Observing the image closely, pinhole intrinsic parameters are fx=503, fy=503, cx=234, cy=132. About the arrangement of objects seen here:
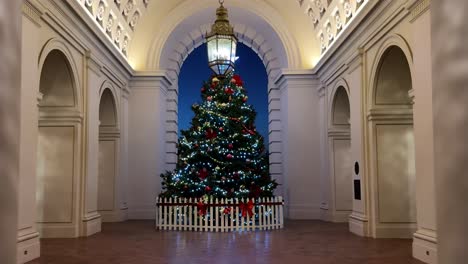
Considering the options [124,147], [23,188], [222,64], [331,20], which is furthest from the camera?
[124,147]

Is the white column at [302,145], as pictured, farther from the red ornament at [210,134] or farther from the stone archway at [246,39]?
the red ornament at [210,134]

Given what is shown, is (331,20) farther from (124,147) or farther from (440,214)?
(440,214)

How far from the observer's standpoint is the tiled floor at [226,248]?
323 inches

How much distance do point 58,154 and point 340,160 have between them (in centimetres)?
852

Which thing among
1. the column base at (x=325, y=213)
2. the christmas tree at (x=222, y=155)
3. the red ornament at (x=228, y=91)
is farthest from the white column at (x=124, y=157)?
the column base at (x=325, y=213)

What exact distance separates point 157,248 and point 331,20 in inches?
356

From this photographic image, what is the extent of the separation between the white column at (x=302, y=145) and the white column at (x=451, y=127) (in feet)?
52.6

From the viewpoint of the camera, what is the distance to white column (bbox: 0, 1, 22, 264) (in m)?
1.39

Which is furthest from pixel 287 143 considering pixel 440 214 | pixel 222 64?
pixel 440 214

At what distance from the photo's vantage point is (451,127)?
4.66ft

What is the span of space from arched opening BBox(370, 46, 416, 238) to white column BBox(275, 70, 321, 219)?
231 inches

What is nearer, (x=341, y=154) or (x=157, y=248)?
(x=157, y=248)

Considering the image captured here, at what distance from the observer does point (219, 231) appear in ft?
42.5

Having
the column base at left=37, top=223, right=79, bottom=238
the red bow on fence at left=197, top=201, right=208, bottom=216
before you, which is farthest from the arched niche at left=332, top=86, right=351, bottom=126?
the column base at left=37, top=223, right=79, bottom=238
